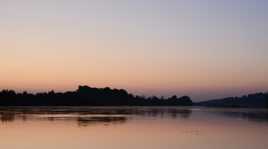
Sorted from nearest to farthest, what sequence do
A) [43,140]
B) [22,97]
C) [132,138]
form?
1. [43,140]
2. [132,138]
3. [22,97]

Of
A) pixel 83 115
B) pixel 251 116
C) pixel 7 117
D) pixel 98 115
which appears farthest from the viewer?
pixel 98 115

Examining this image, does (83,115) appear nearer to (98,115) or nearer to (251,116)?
(98,115)

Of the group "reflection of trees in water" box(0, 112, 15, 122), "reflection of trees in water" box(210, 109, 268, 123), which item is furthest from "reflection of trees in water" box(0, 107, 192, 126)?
"reflection of trees in water" box(210, 109, 268, 123)

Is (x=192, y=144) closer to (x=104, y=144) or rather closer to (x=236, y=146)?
(x=236, y=146)

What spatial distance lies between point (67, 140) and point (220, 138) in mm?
7068

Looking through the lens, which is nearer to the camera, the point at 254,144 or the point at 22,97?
the point at 254,144

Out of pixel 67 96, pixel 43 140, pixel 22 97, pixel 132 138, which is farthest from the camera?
pixel 67 96

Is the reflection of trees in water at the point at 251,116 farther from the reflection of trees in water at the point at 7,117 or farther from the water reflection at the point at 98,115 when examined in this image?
the reflection of trees in water at the point at 7,117

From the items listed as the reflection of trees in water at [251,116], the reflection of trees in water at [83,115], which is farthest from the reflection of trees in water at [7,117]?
the reflection of trees in water at [251,116]

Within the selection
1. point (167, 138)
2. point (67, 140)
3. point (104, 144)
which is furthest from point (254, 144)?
point (67, 140)

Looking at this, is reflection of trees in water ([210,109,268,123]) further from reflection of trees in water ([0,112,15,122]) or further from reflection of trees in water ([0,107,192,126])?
reflection of trees in water ([0,112,15,122])

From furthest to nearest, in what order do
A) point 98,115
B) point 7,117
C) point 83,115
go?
point 98,115, point 83,115, point 7,117

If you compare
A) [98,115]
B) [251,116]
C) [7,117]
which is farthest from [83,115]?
[251,116]

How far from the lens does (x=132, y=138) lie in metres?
24.0
